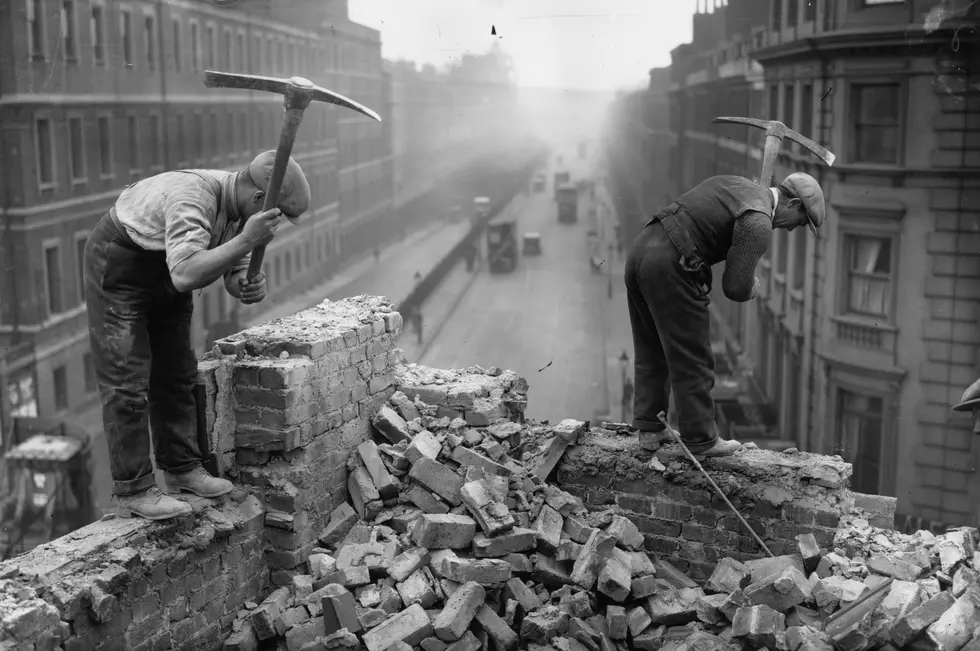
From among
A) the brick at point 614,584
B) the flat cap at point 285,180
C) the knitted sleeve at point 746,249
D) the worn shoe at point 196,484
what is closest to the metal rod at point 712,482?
the brick at point 614,584

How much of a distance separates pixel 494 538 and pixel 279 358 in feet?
5.16

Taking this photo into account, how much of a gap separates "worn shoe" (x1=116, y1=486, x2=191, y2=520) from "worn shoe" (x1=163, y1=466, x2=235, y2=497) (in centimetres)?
35

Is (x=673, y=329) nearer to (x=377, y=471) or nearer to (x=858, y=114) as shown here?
(x=377, y=471)

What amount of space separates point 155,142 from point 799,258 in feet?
25.3

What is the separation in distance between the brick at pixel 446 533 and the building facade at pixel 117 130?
6.17 metres

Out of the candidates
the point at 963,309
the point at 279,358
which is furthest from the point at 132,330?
the point at 963,309

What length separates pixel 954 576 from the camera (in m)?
4.43

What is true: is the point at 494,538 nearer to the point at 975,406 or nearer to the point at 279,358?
the point at 279,358

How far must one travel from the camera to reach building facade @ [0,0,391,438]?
10742mm

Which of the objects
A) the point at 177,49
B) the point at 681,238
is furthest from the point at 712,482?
the point at 177,49

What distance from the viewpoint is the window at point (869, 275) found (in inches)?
334

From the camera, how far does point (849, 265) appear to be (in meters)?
8.62

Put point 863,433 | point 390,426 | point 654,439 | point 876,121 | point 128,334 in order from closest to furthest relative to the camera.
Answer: point 128,334 → point 654,439 → point 390,426 → point 876,121 → point 863,433

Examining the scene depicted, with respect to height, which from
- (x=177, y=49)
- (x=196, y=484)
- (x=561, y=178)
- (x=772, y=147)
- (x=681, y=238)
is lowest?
(x=196, y=484)
